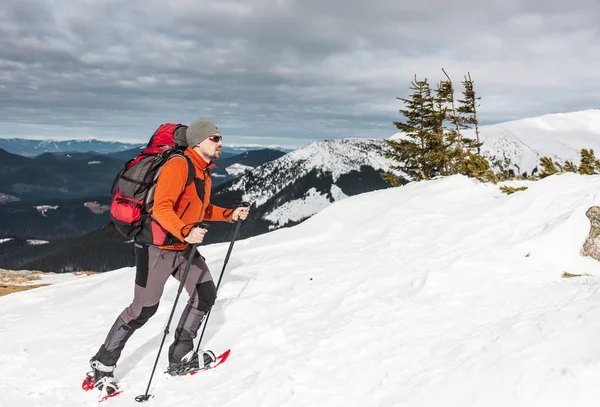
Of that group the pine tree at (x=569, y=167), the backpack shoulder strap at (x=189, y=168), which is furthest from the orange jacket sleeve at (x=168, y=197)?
the pine tree at (x=569, y=167)

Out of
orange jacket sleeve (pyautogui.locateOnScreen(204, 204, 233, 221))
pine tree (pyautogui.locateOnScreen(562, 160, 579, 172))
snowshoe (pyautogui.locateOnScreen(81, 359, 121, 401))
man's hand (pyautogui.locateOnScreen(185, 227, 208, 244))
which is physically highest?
pine tree (pyautogui.locateOnScreen(562, 160, 579, 172))

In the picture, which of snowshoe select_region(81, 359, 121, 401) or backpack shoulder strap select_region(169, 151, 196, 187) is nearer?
backpack shoulder strap select_region(169, 151, 196, 187)

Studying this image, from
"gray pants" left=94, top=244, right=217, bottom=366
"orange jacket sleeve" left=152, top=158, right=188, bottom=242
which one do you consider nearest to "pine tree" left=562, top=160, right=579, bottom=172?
"gray pants" left=94, top=244, right=217, bottom=366

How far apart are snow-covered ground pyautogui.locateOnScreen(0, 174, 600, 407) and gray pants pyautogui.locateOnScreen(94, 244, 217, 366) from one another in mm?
593

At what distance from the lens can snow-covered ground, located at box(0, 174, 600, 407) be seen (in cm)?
386

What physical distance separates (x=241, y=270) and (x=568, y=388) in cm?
793

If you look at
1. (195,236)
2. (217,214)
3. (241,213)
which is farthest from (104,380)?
(241,213)

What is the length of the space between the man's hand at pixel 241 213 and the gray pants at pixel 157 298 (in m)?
0.84

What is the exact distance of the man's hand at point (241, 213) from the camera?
5969 millimetres

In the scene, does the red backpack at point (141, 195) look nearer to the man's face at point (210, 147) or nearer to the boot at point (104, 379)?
the man's face at point (210, 147)

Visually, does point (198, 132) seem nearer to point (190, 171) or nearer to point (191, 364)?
point (190, 171)

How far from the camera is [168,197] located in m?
4.90

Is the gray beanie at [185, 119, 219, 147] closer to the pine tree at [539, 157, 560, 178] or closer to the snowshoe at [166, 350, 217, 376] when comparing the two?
the snowshoe at [166, 350, 217, 376]

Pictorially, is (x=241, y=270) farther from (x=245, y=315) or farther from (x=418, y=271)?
(x=418, y=271)
